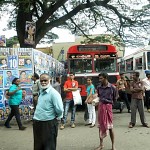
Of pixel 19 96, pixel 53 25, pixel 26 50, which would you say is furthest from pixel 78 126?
pixel 53 25

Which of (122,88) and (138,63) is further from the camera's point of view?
(138,63)

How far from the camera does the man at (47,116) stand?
568cm

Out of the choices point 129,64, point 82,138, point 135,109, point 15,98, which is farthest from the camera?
point 129,64

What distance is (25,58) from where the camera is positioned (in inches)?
447

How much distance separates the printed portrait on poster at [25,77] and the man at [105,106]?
412 centimetres

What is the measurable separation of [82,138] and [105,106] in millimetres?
1624

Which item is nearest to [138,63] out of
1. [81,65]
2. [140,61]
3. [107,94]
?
[140,61]

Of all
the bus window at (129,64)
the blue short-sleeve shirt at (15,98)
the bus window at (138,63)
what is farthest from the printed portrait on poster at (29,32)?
the bus window at (129,64)

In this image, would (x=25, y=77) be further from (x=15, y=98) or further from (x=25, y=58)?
Answer: (x=15, y=98)

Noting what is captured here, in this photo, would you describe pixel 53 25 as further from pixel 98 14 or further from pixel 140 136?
pixel 140 136

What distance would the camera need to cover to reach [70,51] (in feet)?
50.3

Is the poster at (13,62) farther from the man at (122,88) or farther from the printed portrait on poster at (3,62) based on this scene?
the man at (122,88)

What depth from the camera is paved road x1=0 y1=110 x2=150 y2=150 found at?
26.1 feet

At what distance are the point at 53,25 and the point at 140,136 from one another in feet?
41.7
